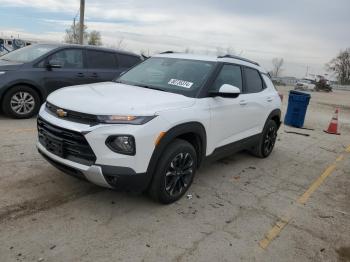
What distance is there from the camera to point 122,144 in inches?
137

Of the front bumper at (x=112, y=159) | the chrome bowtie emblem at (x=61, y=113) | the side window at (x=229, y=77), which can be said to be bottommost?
the front bumper at (x=112, y=159)

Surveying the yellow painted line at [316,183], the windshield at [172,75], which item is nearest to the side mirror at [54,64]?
the windshield at [172,75]

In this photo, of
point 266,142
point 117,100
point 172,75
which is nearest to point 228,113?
point 172,75

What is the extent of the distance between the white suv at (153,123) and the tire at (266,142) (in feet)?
3.00

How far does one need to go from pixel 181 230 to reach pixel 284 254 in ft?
3.36

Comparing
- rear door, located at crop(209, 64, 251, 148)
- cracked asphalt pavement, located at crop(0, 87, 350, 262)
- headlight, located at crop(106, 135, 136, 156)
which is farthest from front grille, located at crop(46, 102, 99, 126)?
rear door, located at crop(209, 64, 251, 148)

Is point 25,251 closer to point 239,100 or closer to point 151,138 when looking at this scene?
point 151,138

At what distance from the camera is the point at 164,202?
411 centimetres

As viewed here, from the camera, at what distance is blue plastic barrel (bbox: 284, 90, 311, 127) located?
11020 mm

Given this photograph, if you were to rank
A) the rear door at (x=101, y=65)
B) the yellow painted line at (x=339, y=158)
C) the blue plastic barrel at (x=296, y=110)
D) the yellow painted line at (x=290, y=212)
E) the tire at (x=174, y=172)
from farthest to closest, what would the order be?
the blue plastic barrel at (x=296, y=110) → the rear door at (x=101, y=65) → the yellow painted line at (x=339, y=158) → the tire at (x=174, y=172) → the yellow painted line at (x=290, y=212)

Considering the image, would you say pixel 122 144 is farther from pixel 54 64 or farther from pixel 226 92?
pixel 54 64

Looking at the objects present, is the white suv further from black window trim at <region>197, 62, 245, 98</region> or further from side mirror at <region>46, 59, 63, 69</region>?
side mirror at <region>46, 59, 63, 69</region>

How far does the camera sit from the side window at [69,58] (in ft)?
26.5

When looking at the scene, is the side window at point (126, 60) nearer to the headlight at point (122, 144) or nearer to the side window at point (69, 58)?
the side window at point (69, 58)
